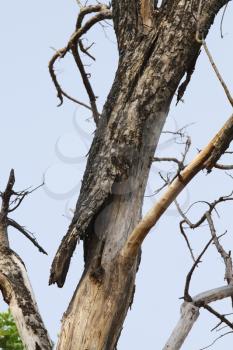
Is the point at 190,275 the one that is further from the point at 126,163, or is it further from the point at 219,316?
the point at 126,163

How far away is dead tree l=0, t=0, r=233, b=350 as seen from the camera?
5.45m

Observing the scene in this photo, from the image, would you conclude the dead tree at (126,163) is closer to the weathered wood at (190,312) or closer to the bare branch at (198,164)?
the bare branch at (198,164)

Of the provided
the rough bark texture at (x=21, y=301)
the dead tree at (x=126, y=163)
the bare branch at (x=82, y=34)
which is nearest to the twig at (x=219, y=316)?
the dead tree at (x=126, y=163)

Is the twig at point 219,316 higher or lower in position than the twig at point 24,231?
lower

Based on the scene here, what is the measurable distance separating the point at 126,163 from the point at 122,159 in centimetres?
5

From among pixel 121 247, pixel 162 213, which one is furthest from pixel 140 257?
pixel 162 213

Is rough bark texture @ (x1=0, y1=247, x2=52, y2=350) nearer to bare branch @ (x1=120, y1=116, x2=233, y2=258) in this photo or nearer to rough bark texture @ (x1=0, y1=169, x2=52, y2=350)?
rough bark texture @ (x1=0, y1=169, x2=52, y2=350)

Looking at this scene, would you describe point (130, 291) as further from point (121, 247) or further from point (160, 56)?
point (160, 56)

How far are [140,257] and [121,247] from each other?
1.01 feet

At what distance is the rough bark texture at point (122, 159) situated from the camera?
554 cm

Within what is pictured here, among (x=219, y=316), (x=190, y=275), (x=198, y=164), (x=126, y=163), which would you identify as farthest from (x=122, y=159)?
(x=219, y=316)

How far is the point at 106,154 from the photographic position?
5914mm

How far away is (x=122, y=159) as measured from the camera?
5.87m

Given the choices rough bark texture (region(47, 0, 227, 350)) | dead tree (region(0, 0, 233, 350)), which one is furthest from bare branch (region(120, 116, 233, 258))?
rough bark texture (region(47, 0, 227, 350))
